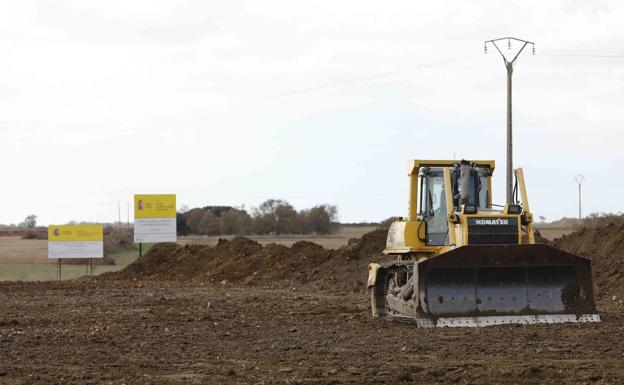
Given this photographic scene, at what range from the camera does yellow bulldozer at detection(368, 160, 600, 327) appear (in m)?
15.5

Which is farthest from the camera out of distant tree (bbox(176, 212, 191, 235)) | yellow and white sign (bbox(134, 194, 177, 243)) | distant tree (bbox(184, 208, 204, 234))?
distant tree (bbox(176, 212, 191, 235))

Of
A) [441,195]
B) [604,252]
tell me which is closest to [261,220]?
[604,252]

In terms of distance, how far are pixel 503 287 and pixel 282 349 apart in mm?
4253

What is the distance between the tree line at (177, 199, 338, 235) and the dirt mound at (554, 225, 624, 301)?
155 ft

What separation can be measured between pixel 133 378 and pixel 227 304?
36.8 ft

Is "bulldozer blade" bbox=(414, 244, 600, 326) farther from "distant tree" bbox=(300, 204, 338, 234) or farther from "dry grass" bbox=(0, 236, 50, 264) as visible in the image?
"distant tree" bbox=(300, 204, 338, 234)

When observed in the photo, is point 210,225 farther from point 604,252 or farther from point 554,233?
point 604,252

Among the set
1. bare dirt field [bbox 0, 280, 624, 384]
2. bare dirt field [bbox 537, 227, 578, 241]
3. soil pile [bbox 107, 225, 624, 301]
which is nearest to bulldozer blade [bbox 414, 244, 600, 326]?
bare dirt field [bbox 0, 280, 624, 384]

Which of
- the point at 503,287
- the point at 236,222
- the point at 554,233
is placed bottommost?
the point at 503,287

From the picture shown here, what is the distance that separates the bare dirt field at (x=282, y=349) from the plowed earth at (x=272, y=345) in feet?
0.06

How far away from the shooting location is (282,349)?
13328mm

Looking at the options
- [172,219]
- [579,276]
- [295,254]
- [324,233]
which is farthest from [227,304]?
[324,233]

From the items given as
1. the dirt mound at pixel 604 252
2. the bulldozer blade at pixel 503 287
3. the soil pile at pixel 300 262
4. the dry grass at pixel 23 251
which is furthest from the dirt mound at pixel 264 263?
the dry grass at pixel 23 251

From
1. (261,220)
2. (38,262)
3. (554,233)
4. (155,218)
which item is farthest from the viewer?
(261,220)
